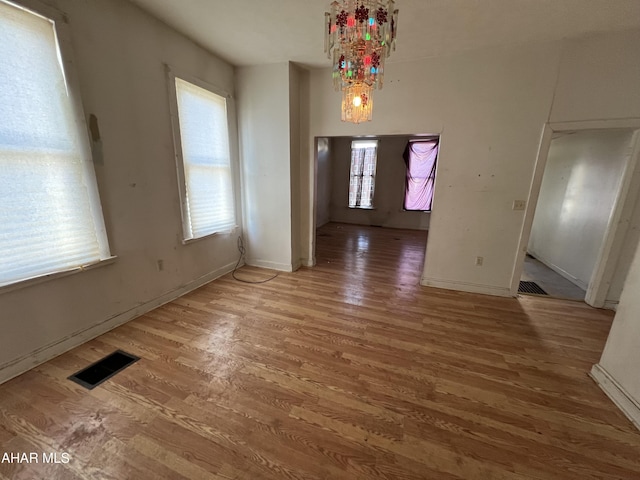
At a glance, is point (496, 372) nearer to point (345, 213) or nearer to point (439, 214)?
point (439, 214)

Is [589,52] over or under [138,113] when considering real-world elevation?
over

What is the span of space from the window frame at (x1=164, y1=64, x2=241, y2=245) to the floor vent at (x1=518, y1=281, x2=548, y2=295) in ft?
13.5

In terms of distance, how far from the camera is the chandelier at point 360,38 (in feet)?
4.81

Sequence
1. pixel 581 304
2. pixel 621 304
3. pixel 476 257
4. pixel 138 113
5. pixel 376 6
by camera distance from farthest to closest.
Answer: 1. pixel 476 257
2. pixel 581 304
3. pixel 138 113
4. pixel 621 304
5. pixel 376 6

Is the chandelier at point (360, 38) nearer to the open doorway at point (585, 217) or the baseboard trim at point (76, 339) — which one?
the open doorway at point (585, 217)

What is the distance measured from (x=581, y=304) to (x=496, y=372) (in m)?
2.04

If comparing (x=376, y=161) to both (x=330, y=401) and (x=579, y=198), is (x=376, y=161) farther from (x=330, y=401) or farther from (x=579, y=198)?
(x=330, y=401)

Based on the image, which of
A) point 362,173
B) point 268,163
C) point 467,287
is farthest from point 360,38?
point 362,173

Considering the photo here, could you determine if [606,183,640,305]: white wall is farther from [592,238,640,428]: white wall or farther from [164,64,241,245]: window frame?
[164,64,241,245]: window frame

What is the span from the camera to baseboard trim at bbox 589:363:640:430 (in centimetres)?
151

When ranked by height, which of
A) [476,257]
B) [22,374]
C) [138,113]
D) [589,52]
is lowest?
[22,374]

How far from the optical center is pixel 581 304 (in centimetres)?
294

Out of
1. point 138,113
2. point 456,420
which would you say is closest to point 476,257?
point 456,420

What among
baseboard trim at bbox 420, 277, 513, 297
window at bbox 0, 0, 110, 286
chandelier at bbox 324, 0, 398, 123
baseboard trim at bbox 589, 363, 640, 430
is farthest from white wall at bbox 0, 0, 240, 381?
baseboard trim at bbox 589, 363, 640, 430
